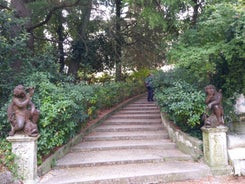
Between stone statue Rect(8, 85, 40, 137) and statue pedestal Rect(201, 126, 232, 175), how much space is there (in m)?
3.17

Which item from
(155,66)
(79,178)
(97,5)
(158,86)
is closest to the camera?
(79,178)

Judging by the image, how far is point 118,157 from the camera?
4.73 meters

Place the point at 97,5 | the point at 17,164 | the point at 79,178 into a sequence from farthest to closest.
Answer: the point at 97,5, the point at 79,178, the point at 17,164

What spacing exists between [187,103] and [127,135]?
1925mm

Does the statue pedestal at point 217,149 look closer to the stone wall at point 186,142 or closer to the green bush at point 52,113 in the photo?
the stone wall at point 186,142

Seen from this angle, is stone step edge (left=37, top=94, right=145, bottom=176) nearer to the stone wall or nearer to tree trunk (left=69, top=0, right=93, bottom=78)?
the stone wall

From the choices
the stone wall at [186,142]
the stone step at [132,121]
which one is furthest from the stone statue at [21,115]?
the stone step at [132,121]

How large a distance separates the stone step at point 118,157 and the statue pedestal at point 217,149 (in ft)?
1.88

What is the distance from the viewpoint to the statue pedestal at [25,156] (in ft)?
11.7

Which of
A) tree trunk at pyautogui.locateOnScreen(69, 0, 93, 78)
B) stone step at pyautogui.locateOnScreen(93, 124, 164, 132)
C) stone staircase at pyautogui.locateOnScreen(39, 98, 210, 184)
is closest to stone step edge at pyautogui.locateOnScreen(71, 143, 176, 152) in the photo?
stone staircase at pyautogui.locateOnScreen(39, 98, 210, 184)

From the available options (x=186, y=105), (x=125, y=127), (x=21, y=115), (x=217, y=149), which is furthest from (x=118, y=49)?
(x=21, y=115)

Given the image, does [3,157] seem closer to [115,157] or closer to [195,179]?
[115,157]

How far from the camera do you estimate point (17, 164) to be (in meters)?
3.56

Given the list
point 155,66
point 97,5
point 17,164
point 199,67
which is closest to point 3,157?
point 17,164
